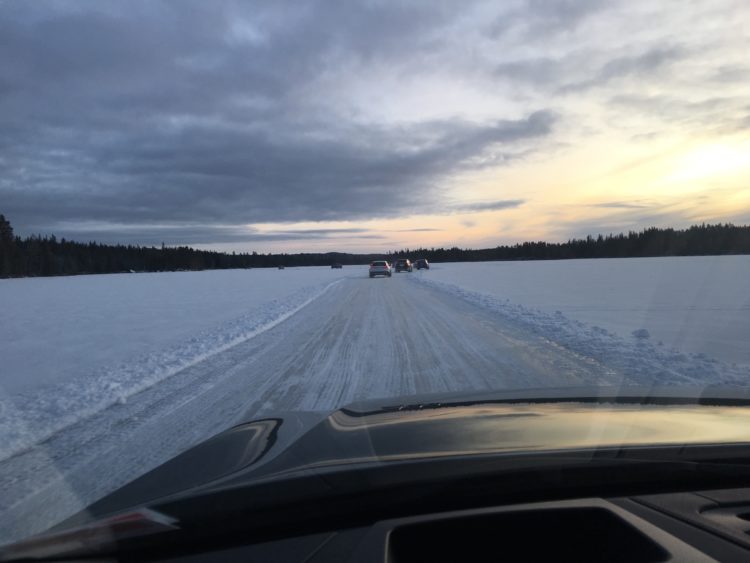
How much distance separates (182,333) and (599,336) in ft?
30.2

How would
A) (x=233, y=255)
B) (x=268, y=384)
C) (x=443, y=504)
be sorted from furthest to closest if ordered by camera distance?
(x=233, y=255) → (x=268, y=384) → (x=443, y=504)

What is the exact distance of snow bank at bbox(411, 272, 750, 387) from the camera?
7.07 metres

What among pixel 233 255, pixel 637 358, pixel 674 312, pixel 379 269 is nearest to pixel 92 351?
pixel 637 358

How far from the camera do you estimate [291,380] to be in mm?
7309

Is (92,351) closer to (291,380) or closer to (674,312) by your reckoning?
(291,380)

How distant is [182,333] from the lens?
13.0 m

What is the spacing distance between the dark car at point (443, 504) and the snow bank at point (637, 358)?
12.7ft

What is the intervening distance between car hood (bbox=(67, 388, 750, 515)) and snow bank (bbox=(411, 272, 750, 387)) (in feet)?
8.25

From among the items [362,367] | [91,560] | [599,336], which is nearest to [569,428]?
[91,560]

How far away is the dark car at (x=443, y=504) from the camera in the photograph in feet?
5.91

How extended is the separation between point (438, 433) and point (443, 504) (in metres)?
0.78

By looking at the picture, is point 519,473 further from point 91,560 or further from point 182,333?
point 182,333

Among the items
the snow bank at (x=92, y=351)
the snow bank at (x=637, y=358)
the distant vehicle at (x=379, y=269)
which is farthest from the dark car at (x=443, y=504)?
the distant vehicle at (x=379, y=269)

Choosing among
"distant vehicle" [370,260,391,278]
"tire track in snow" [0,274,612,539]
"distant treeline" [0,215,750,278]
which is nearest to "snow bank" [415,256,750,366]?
"tire track in snow" [0,274,612,539]
